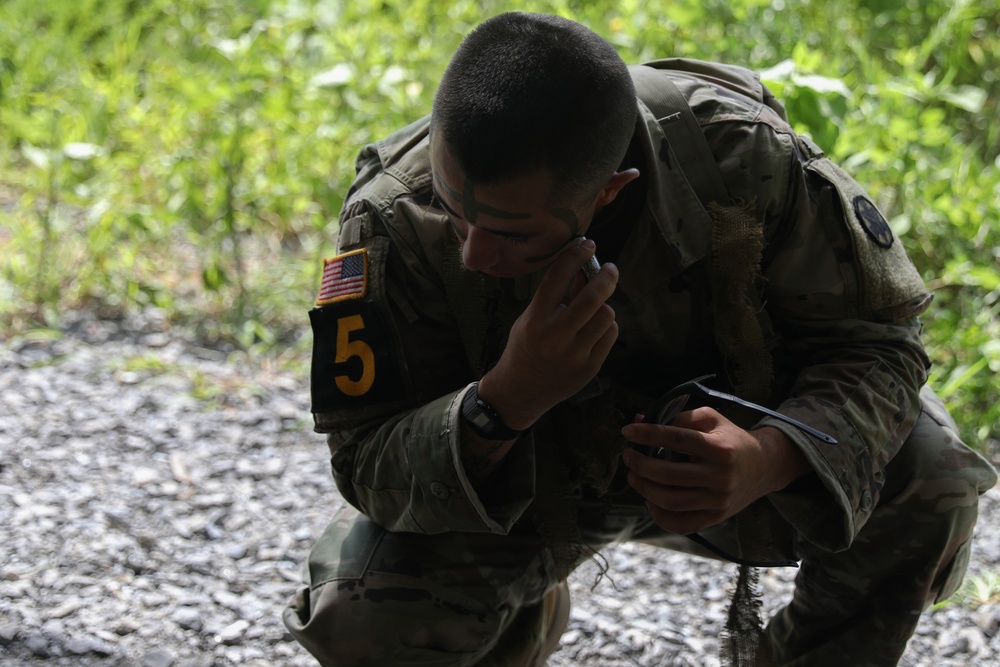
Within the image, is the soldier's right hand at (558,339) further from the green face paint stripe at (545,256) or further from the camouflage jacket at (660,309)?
the camouflage jacket at (660,309)

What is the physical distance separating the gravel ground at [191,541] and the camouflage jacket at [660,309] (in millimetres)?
503

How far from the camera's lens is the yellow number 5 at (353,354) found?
175 centimetres

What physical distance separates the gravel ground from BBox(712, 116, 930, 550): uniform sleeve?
449 mm

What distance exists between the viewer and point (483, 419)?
5.35 ft

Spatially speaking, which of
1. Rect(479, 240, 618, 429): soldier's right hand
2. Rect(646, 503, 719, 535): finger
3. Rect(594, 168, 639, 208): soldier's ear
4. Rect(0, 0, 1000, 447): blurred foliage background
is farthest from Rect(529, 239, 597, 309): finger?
Rect(0, 0, 1000, 447): blurred foliage background

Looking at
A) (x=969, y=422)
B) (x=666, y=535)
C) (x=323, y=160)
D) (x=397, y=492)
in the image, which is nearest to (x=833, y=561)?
(x=666, y=535)

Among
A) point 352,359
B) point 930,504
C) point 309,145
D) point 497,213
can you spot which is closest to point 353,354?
point 352,359

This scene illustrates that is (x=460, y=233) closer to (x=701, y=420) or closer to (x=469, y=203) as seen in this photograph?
(x=469, y=203)

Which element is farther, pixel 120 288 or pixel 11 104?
pixel 11 104

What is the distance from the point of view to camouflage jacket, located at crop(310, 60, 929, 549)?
5.66ft

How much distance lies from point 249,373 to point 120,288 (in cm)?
64

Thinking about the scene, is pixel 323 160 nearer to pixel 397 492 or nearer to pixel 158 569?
pixel 158 569

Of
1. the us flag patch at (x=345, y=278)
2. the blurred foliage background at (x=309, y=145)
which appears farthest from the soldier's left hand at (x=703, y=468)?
the blurred foliage background at (x=309, y=145)

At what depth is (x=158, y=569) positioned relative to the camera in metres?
2.40
